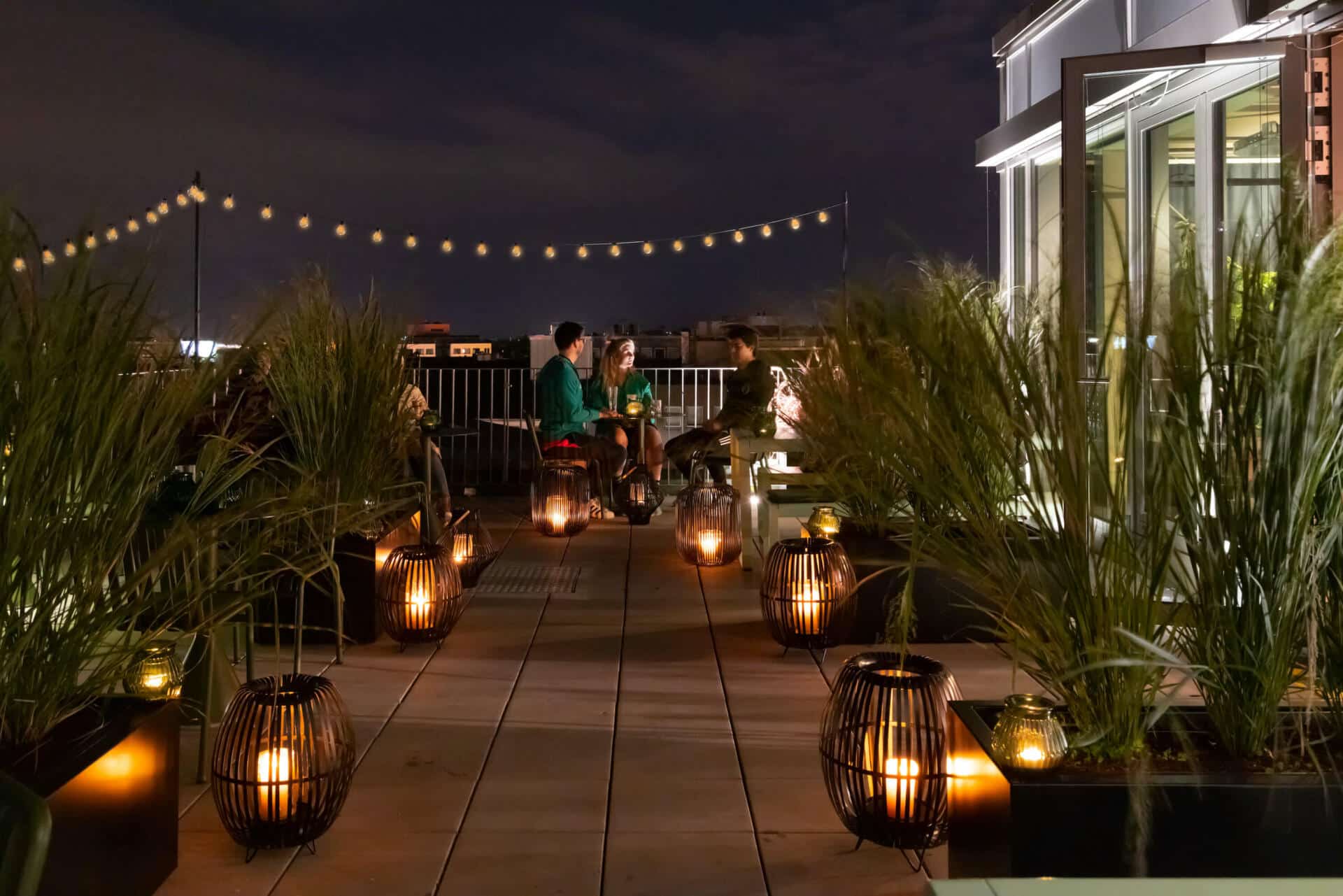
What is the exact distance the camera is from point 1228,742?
2.04 metres

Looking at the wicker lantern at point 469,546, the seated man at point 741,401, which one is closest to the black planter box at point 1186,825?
the wicker lantern at point 469,546

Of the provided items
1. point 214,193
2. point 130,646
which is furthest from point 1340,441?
point 214,193

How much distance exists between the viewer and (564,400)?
7.80 metres

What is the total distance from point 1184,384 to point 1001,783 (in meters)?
0.67

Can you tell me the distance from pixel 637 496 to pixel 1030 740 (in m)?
5.95

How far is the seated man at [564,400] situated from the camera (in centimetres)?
778

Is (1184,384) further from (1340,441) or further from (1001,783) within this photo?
(1001,783)

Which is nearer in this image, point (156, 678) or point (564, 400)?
point (156, 678)

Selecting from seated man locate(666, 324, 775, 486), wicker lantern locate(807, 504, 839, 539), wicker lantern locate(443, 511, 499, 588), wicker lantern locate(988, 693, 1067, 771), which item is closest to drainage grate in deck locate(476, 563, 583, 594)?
wicker lantern locate(443, 511, 499, 588)

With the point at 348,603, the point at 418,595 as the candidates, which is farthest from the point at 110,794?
the point at 348,603

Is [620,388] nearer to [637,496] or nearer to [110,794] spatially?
[637,496]

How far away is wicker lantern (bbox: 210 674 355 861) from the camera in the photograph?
8.32 ft

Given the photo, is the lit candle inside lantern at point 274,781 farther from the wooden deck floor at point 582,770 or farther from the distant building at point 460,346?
the distant building at point 460,346

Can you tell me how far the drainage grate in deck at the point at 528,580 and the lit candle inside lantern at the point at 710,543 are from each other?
24.5 inches
